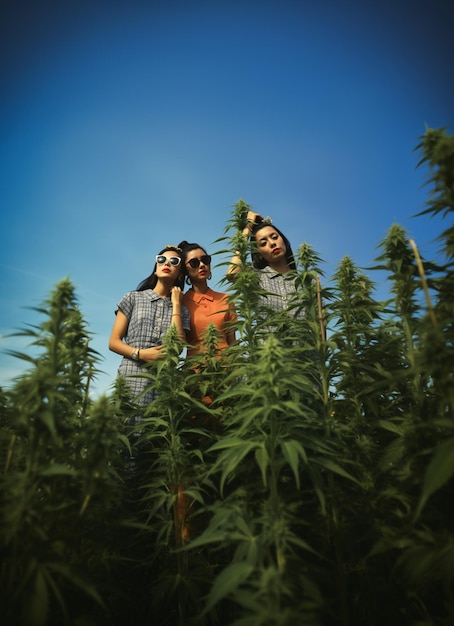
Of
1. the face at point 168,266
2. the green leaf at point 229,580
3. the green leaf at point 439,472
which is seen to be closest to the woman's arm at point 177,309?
the face at point 168,266

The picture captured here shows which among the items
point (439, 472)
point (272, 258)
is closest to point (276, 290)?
point (272, 258)

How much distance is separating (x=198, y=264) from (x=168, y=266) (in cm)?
53

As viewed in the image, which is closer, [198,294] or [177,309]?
[177,309]

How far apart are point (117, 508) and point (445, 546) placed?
250cm

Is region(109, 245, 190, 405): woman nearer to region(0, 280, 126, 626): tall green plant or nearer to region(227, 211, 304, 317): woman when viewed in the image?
region(227, 211, 304, 317): woman

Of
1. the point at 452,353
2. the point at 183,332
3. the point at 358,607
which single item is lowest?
the point at 358,607

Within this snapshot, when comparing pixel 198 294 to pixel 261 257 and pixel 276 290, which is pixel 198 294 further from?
pixel 276 290

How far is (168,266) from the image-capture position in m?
5.71

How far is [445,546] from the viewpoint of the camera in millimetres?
1916

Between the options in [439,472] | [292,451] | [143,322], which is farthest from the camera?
[143,322]

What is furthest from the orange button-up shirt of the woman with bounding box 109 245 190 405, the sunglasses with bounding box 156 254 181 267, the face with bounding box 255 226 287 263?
the face with bounding box 255 226 287 263

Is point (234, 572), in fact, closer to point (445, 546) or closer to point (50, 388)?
point (445, 546)

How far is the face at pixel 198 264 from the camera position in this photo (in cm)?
597

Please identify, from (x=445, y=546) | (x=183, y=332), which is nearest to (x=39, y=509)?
(x=445, y=546)
